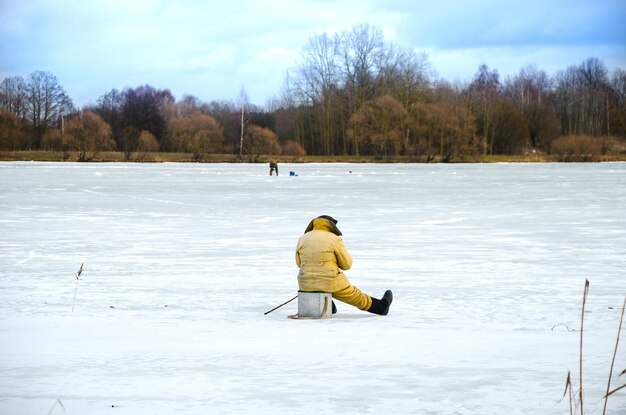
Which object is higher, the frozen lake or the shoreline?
the shoreline

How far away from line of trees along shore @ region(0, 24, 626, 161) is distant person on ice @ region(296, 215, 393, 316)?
60395mm

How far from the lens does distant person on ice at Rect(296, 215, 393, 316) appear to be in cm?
820

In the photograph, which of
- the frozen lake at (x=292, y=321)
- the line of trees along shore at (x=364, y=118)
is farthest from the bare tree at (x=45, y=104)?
the frozen lake at (x=292, y=321)

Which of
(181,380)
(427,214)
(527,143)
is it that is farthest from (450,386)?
(527,143)

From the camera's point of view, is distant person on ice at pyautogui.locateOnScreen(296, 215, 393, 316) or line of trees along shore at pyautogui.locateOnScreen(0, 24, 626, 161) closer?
distant person on ice at pyautogui.locateOnScreen(296, 215, 393, 316)

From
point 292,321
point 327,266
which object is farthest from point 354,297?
point 292,321

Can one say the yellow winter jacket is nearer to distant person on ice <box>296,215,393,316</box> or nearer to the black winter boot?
distant person on ice <box>296,215,393,316</box>

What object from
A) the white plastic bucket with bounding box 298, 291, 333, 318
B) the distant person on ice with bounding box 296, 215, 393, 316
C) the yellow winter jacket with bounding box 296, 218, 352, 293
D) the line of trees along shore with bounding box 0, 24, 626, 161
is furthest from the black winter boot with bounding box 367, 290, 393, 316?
the line of trees along shore with bounding box 0, 24, 626, 161

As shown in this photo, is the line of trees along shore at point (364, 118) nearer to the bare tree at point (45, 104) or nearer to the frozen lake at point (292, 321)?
the bare tree at point (45, 104)

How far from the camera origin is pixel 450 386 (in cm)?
568

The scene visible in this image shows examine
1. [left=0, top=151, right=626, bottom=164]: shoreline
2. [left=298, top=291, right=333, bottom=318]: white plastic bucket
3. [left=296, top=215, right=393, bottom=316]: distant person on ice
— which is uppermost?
[left=0, top=151, right=626, bottom=164]: shoreline

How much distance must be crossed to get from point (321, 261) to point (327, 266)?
72 mm

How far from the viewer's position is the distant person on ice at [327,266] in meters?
8.20

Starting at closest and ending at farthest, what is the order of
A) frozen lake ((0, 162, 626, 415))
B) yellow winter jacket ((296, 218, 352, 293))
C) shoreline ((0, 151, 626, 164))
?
frozen lake ((0, 162, 626, 415)) → yellow winter jacket ((296, 218, 352, 293)) → shoreline ((0, 151, 626, 164))
